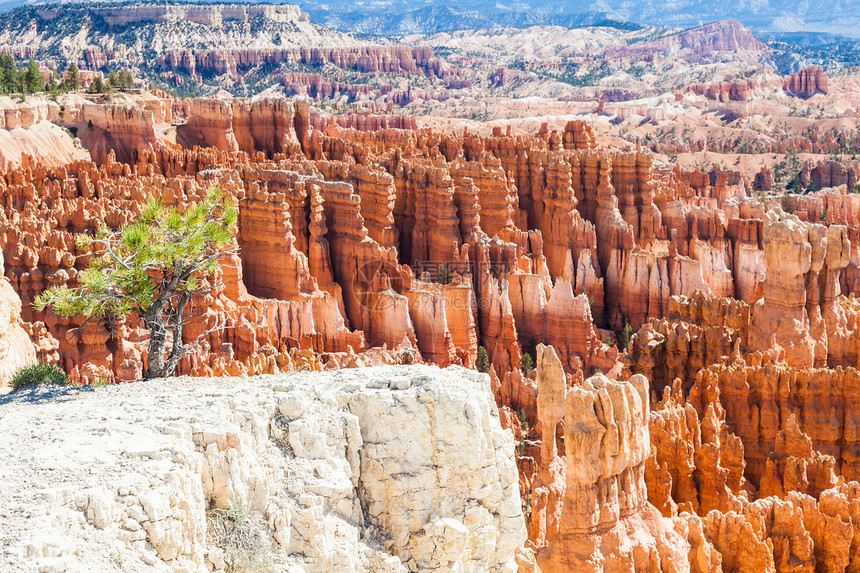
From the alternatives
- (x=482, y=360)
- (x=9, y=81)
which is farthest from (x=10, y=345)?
(x=9, y=81)

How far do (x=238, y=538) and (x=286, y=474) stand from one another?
876 mm

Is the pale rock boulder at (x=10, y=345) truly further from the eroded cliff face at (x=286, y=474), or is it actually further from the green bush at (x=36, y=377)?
the eroded cliff face at (x=286, y=474)

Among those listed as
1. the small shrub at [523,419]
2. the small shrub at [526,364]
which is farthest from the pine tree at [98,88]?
the small shrub at [523,419]

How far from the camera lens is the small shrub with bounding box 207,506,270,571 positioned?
349 inches

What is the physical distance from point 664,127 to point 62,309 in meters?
101

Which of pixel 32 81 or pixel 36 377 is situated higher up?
pixel 32 81

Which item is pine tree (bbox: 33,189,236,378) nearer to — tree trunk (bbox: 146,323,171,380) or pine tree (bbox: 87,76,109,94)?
tree trunk (bbox: 146,323,171,380)

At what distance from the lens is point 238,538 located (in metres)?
8.94

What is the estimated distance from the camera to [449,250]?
1377 inches

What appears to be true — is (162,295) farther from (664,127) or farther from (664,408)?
(664,127)

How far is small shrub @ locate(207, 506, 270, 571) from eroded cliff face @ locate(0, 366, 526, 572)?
0.06 feet

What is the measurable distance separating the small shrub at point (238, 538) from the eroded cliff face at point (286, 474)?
0.06 feet

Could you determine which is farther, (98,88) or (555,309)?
(98,88)

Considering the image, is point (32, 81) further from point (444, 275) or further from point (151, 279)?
point (151, 279)
